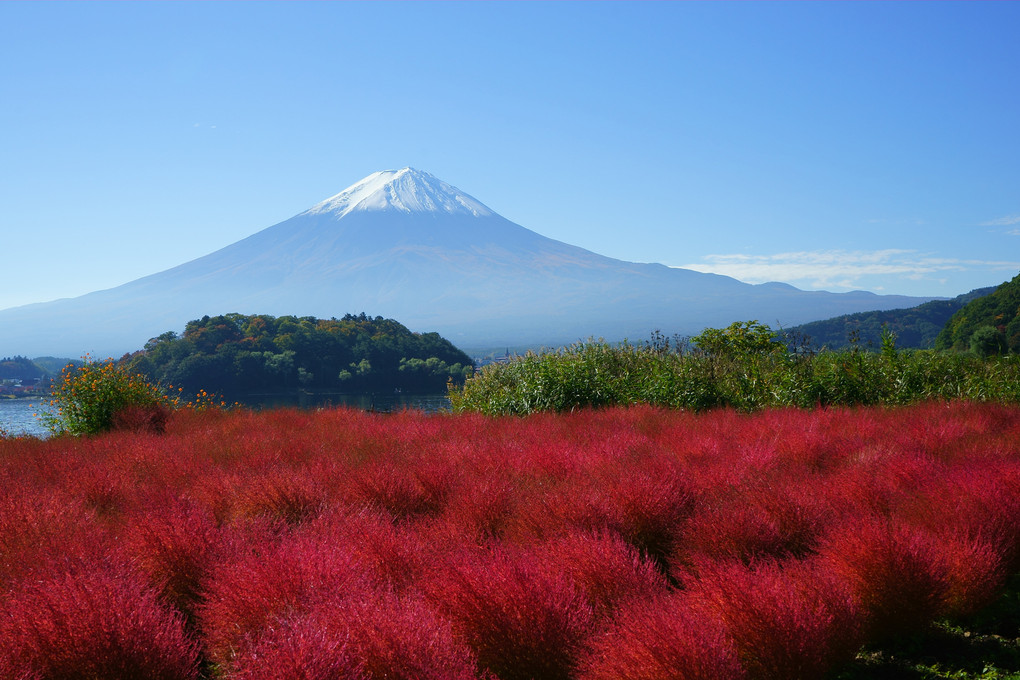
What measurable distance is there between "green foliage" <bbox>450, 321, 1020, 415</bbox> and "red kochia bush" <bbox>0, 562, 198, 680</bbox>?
30.2ft

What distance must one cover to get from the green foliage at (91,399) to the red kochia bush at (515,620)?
1003cm

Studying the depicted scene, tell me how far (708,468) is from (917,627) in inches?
83.0

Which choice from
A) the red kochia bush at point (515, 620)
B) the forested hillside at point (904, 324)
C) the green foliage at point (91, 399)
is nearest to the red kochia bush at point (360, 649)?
the red kochia bush at point (515, 620)

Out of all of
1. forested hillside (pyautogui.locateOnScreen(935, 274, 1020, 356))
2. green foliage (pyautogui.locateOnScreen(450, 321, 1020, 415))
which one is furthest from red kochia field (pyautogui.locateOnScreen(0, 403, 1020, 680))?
forested hillside (pyautogui.locateOnScreen(935, 274, 1020, 356))

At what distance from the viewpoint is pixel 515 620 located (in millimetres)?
3045

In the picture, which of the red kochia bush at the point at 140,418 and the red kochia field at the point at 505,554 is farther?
the red kochia bush at the point at 140,418

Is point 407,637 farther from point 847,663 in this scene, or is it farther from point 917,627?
point 917,627

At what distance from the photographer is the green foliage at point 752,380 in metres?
11.8

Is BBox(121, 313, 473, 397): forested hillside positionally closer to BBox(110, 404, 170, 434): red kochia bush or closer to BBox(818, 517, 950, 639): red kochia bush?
BBox(110, 404, 170, 434): red kochia bush

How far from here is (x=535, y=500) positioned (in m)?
4.81

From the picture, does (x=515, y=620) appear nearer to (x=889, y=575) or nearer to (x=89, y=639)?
(x=89, y=639)

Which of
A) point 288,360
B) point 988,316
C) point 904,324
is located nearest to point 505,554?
point 288,360

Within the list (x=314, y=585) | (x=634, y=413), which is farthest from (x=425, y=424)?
(x=314, y=585)

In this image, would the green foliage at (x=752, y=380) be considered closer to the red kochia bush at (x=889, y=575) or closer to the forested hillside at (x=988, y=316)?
the red kochia bush at (x=889, y=575)
